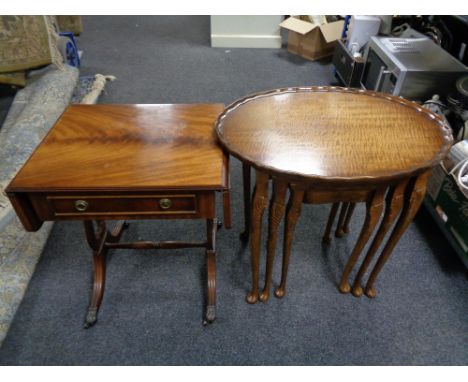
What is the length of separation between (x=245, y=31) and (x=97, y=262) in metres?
3.27

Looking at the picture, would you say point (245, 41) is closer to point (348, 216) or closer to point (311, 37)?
point (311, 37)

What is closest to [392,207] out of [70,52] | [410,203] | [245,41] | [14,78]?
[410,203]

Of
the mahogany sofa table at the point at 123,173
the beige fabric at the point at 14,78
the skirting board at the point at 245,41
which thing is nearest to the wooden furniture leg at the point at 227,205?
the mahogany sofa table at the point at 123,173

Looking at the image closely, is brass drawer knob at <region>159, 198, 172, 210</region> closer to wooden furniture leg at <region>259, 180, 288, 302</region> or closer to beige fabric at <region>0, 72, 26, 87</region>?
wooden furniture leg at <region>259, 180, 288, 302</region>

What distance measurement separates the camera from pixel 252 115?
1.14 metres

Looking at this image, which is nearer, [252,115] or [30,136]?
[252,115]

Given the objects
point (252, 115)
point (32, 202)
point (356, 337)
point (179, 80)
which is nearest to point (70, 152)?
point (32, 202)

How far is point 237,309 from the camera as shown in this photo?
143 centimetres

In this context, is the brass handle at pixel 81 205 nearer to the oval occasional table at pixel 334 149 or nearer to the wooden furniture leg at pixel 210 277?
the oval occasional table at pixel 334 149

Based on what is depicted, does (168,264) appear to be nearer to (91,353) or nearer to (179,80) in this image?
(91,353)

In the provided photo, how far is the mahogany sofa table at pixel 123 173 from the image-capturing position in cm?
92

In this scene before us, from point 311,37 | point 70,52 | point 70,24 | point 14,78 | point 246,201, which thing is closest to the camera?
point 246,201

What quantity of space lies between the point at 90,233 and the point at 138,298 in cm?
35

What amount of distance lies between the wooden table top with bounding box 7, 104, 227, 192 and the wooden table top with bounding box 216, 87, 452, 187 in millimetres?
93
